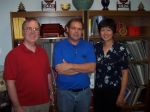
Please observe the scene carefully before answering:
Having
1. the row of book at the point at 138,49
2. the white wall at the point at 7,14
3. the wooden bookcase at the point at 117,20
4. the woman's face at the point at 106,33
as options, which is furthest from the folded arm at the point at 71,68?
the white wall at the point at 7,14

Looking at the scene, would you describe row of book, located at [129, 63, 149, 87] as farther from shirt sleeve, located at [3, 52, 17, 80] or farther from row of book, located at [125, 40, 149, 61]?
shirt sleeve, located at [3, 52, 17, 80]

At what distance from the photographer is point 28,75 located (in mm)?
2211

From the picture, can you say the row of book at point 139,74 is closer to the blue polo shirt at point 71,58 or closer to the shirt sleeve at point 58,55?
the blue polo shirt at point 71,58

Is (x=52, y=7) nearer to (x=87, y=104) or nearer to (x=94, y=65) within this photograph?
(x=94, y=65)

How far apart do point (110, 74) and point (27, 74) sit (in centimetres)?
89

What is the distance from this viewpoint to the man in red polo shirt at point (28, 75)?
2.18m

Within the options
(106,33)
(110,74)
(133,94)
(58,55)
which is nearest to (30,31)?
(58,55)

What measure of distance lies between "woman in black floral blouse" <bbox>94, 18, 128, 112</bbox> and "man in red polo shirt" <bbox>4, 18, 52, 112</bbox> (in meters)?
0.60

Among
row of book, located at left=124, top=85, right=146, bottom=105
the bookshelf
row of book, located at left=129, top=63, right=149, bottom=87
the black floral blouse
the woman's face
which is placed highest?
the bookshelf

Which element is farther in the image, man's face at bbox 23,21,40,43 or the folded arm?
the folded arm

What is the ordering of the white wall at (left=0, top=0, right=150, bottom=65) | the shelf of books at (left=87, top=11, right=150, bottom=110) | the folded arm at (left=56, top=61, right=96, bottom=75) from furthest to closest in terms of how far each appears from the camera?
the white wall at (left=0, top=0, right=150, bottom=65) → the shelf of books at (left=87, top=11, right=150, bottom=110) → the folded arm at (left=56, top=61, right=96, bottom=75)

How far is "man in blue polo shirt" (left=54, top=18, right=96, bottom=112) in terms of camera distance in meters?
2.45

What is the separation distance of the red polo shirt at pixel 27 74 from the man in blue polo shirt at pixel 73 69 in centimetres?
23

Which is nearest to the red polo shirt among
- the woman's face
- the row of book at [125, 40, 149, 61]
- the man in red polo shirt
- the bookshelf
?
the man in red polo shirt
